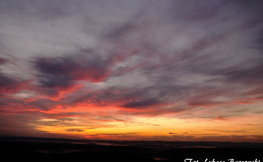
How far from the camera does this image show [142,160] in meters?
37.0

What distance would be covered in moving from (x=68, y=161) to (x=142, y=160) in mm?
17748

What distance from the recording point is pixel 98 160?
120 feet

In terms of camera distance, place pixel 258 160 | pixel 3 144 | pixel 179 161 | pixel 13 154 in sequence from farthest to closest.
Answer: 1. pixel 258 160
2. pixel 179 161
3. pixel 3 144
4. pixel 13 154

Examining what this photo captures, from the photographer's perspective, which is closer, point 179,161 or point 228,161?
point 179,161

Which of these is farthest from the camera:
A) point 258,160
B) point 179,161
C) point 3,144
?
point 258,160

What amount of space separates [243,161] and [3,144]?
65.1 m

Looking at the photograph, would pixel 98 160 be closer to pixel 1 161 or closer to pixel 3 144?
pixel 1 161

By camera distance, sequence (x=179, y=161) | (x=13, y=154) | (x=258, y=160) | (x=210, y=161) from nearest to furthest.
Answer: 1. (x=13, y=154)
2. (x=179, y=161)
3. (x=210, y=161)
4. (x=258, y=160)

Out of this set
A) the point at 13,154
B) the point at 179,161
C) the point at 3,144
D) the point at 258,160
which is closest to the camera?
the point at 13,154

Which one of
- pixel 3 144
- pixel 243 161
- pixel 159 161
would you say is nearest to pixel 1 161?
pixel 3 144

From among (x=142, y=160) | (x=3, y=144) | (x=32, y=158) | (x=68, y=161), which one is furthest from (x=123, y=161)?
(x=3, y=144)

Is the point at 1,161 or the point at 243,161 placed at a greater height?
the point at 1,161

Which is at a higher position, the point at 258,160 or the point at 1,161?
the point at 1,161

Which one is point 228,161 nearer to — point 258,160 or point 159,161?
point 258,160
